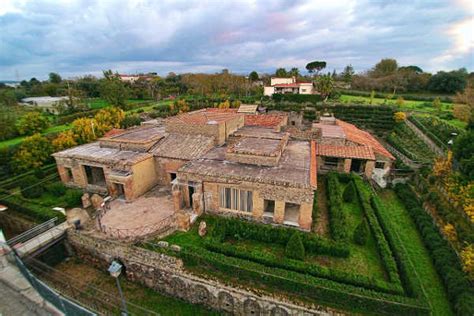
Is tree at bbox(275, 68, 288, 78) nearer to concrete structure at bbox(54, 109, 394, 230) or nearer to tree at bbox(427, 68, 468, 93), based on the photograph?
tree at bbox(427, 68, 468, 93)

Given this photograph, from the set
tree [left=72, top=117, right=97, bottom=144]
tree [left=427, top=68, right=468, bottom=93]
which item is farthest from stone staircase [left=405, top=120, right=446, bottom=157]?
tree [left=72, top=117, right=97, bottom=144]

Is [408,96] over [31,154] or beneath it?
over

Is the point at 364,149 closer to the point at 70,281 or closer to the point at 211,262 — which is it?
the point at 211,262

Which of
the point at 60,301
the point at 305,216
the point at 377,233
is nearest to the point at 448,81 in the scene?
the point at 377,233

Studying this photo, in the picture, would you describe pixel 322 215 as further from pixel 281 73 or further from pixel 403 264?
pixel 281 73

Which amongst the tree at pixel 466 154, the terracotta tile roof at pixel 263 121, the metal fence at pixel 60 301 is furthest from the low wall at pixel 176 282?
the terracotta tile roof at pixel 263 121

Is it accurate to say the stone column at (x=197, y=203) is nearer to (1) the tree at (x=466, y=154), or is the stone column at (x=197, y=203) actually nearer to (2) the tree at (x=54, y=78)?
(1) the tree at (x=466, y=154)
